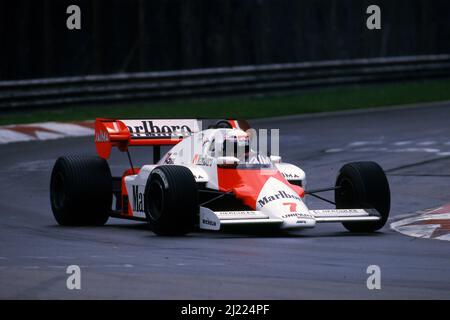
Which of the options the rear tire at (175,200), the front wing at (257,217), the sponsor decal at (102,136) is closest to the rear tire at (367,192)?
the front wing at (257,217)

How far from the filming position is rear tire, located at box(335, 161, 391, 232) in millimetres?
14781

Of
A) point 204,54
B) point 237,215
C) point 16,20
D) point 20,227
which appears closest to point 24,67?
point 16,20

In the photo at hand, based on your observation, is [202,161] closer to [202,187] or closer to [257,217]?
[202,187]

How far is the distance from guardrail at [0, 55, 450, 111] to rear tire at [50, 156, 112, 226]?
1143cm

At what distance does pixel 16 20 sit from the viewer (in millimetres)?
28422

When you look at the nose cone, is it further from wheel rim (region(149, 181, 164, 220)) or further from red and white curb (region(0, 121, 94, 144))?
red and white curb (region(0, 121, 94, 144))

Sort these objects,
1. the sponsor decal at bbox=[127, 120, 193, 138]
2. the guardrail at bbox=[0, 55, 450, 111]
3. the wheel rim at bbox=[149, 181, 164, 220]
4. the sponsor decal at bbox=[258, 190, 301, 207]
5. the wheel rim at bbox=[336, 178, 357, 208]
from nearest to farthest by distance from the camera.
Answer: the sponsor decal at bbox=[258, 190, 301, 207]
the wheel rim at bbox=[149, 181, 164, 220]
the wheel rim at bbox=[336, 178, 357, 208]
the sponsor decal at bbox=[127, 120, 193, 138]
the guardrail at bbox=[0, 55, 450, 111]

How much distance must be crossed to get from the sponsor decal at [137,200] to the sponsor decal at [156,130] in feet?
3.65

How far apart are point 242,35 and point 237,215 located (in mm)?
18596

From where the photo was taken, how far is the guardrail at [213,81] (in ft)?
91.3

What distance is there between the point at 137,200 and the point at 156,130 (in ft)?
4.56

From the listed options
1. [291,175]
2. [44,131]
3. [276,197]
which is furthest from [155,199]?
[44,131]

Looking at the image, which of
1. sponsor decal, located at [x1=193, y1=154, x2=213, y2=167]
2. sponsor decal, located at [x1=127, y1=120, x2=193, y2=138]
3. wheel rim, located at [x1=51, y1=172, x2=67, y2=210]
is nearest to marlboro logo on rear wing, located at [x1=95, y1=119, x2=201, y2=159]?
sponsor decal, located at [x1=127, y1=120, x2=193, y2=138]

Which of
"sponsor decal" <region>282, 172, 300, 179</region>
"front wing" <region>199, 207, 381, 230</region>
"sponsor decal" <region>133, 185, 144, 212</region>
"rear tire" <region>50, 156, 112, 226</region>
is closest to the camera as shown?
"front wing" <region>199, 207, 381, 230</region>
